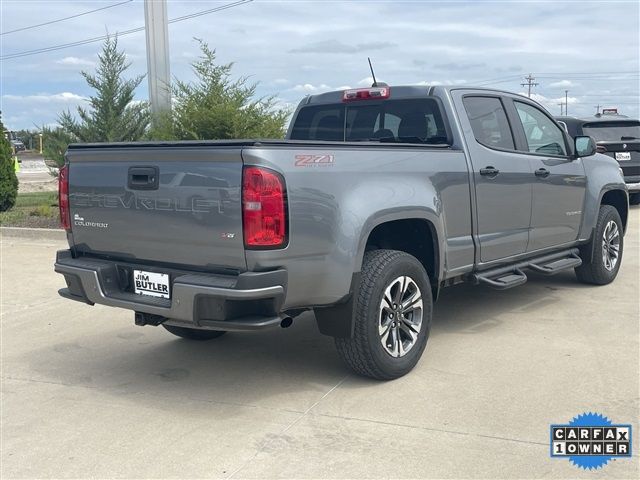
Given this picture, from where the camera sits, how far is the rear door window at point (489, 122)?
548cm

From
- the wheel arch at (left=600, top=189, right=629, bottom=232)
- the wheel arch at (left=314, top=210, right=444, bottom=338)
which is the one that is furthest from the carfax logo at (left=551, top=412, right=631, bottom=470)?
the wheel arch at (left=600, top=189, right=629, bottom=232)

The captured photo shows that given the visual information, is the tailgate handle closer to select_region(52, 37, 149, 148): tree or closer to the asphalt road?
the asphalt road

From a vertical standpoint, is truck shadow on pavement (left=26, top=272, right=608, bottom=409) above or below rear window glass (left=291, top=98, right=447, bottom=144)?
below

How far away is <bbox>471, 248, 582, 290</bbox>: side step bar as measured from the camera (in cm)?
539

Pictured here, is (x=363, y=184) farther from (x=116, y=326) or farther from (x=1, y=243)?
(x=1, y=243)

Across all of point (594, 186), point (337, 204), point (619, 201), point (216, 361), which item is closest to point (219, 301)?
point (337, 204)

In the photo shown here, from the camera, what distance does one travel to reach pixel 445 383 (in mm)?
4520

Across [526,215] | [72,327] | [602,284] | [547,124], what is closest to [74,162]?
[72,327]

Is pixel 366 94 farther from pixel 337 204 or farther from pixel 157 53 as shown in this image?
pixel 157 53

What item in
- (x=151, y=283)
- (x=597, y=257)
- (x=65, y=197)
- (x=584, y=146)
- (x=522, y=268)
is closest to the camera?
(x=151, y=283)

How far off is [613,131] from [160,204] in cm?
1171

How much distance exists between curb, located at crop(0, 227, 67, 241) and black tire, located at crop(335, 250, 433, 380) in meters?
7.52

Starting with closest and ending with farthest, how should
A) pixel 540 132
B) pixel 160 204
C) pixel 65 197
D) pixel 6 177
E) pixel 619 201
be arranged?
pixel 160 204, pixel 65 197, pixel 540 132, pixel 619 201, pixel 6 177

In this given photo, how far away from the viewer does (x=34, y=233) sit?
11.1 meters
